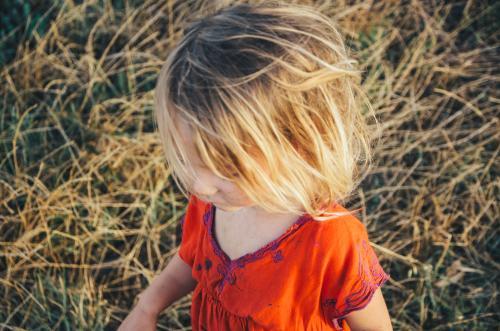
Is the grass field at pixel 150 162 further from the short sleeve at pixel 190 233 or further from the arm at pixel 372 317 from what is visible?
the arm at pixel 372 317

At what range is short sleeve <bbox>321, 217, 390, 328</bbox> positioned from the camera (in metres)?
0.95

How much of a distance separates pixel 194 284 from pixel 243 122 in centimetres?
67

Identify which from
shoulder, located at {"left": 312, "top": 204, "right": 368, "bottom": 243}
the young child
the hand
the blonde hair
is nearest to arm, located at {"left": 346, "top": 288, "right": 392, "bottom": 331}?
the young child

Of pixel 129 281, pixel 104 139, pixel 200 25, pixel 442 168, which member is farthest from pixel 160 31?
pixel 200 25

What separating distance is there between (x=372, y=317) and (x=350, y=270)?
14 cm

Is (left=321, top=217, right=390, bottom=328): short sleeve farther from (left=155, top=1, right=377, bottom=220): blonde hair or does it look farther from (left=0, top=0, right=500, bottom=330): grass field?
(left=0, top=0, right=500, bottom=330): grass field

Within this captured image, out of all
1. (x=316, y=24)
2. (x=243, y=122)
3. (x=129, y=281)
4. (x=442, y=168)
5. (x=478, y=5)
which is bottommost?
(x=129, y=281)

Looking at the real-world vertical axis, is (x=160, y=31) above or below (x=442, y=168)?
above

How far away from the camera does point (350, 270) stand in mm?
957

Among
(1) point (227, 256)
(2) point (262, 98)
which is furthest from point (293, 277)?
(2) point (262, 98)

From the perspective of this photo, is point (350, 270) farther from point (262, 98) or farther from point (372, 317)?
point (262, 98)

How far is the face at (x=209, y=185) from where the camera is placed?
83cm

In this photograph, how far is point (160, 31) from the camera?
7.48 ft

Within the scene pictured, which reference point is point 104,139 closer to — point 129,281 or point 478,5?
point 129,281
